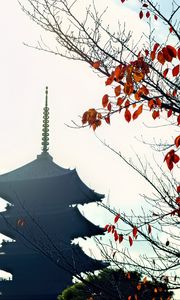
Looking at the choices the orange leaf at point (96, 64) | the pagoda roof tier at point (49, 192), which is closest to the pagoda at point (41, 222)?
the pagoda roof tier at point (49, 192)

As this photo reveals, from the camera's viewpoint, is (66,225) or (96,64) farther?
(66,225)

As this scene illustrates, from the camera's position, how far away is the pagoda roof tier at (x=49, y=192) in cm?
4338

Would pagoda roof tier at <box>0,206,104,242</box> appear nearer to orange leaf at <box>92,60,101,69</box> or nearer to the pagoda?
the pagoda

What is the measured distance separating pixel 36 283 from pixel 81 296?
881 inches

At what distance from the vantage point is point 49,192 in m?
44.4

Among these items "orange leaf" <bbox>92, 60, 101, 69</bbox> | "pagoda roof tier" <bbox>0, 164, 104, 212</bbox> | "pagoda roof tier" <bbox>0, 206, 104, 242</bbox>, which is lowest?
"orange leaf" <bbox>92, 60, 101, 69</bbox>

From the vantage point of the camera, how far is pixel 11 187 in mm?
44719

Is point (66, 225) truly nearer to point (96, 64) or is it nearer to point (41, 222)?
point (41, 222)

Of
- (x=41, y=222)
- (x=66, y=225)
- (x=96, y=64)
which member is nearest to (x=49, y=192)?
(x=41, y=222)

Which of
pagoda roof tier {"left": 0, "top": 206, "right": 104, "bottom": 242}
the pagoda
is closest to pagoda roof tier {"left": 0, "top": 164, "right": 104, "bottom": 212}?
the pagoda

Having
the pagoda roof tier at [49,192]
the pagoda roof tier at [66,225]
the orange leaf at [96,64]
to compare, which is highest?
the pagoda roof tier at [49,192]

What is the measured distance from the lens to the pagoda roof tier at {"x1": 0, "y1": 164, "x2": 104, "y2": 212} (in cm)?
4338

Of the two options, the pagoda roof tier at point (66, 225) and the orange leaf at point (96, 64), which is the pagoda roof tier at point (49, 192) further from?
the orange leaf at point (96, 64)

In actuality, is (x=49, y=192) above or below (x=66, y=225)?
above
